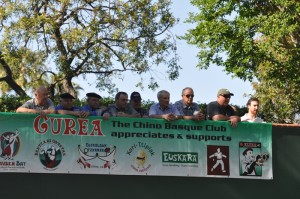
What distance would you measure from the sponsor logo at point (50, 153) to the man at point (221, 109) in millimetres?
2324

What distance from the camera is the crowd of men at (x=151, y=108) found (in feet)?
29.8

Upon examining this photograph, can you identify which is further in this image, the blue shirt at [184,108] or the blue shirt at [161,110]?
the blue shirt at [184,108]

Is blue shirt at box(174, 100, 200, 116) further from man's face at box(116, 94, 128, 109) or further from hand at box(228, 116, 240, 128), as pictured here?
man's face at box(116, 94, 128, 109)

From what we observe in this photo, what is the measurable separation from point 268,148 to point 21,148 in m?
3.71

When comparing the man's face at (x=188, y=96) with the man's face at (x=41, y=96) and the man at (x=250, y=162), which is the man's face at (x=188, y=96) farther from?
the man's face at (x=41, y=96)

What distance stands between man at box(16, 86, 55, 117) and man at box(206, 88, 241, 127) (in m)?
2.41

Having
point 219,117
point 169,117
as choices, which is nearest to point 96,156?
point 169,117

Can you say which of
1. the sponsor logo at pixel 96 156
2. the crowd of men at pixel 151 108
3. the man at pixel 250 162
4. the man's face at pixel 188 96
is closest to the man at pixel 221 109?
the crowd of men at pixel 151 108

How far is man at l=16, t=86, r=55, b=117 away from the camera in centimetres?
891

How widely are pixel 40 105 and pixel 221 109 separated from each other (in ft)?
8.96

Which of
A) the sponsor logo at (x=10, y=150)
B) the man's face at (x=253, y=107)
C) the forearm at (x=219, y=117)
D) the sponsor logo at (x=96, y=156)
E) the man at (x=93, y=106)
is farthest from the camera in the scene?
the man's face at (x=253, y=107)

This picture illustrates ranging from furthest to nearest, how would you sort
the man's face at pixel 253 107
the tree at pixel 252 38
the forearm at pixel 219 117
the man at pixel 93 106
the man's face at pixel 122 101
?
the tree at pixel 252 38
the man's face at pixel 253 107
the forearm at pixel 219 117
the man's face at pixel 122 101
the man at pixel 93 106

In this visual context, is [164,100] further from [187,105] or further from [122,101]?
[122,101]

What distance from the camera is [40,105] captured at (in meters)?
9.08
